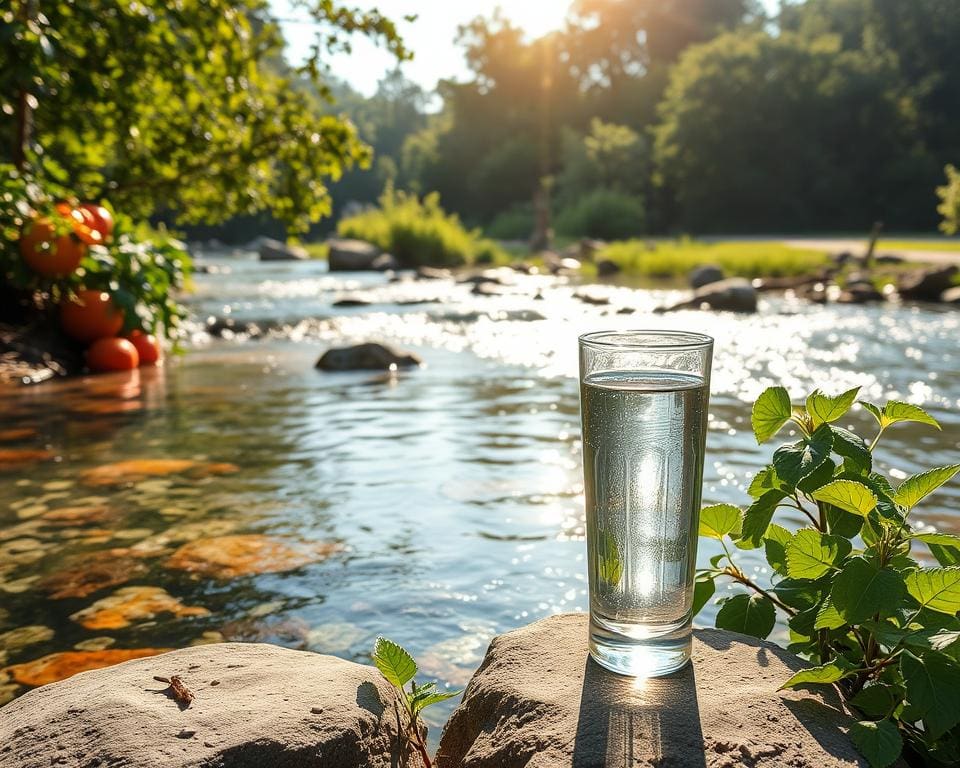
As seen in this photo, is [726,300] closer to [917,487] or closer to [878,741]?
[917,487]

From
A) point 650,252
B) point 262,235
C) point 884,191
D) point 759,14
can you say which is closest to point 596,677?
point 650,252

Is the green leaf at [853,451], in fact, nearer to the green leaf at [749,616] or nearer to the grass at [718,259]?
the green leaf at [749,616]

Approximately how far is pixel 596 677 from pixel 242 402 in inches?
221

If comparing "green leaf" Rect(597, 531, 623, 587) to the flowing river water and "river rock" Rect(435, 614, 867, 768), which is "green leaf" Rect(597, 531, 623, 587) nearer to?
"river rock" Rect(435, 614, 867, 768)

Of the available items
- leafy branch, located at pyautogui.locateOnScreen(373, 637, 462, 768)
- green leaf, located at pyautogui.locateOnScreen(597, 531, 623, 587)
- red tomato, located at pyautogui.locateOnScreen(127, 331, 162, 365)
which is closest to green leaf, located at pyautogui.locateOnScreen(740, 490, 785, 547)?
green leaf, located at pyautogui.locateOnScreen(597, 531, 623, 587)

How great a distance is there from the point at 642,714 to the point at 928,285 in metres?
17.4

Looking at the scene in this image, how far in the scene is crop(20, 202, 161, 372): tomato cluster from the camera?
7.44m

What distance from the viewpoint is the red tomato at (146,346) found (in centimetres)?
869

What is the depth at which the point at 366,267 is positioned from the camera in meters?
29.4

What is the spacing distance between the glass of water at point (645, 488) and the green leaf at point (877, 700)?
330mm

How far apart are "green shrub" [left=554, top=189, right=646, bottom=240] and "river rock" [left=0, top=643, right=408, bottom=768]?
4326 centimetres

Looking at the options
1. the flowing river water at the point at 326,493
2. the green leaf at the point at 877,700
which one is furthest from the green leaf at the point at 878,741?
the flowing river water at the point at 326,493

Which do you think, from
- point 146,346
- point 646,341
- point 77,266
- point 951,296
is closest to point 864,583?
point 646,341

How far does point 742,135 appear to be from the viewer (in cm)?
4741
